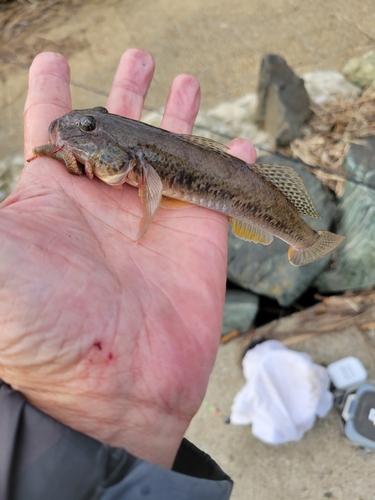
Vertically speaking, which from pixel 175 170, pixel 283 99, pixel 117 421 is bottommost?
pixel 117 421

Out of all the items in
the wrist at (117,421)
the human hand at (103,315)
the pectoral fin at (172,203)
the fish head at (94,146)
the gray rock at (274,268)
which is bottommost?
the gray rock at (274,268)

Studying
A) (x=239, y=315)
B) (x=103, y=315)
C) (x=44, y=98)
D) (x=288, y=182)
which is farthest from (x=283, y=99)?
(x=103, y=315)

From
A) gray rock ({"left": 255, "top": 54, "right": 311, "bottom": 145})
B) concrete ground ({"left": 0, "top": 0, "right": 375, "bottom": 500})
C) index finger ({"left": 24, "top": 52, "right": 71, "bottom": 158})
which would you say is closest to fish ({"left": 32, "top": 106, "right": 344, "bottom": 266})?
index finger ({"left": 24, "top": 52, "right": 71, "bottom": 158})

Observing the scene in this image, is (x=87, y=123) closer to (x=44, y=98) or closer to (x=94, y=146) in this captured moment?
(x=94, y=146)

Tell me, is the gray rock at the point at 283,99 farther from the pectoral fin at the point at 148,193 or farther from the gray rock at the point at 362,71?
the pectoral fin at the point at 148,193

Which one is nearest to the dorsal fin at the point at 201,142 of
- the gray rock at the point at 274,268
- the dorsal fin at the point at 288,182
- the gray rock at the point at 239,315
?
the dorsal fin at the point at 288,182

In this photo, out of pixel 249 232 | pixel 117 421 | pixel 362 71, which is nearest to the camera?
pixel 117 421
